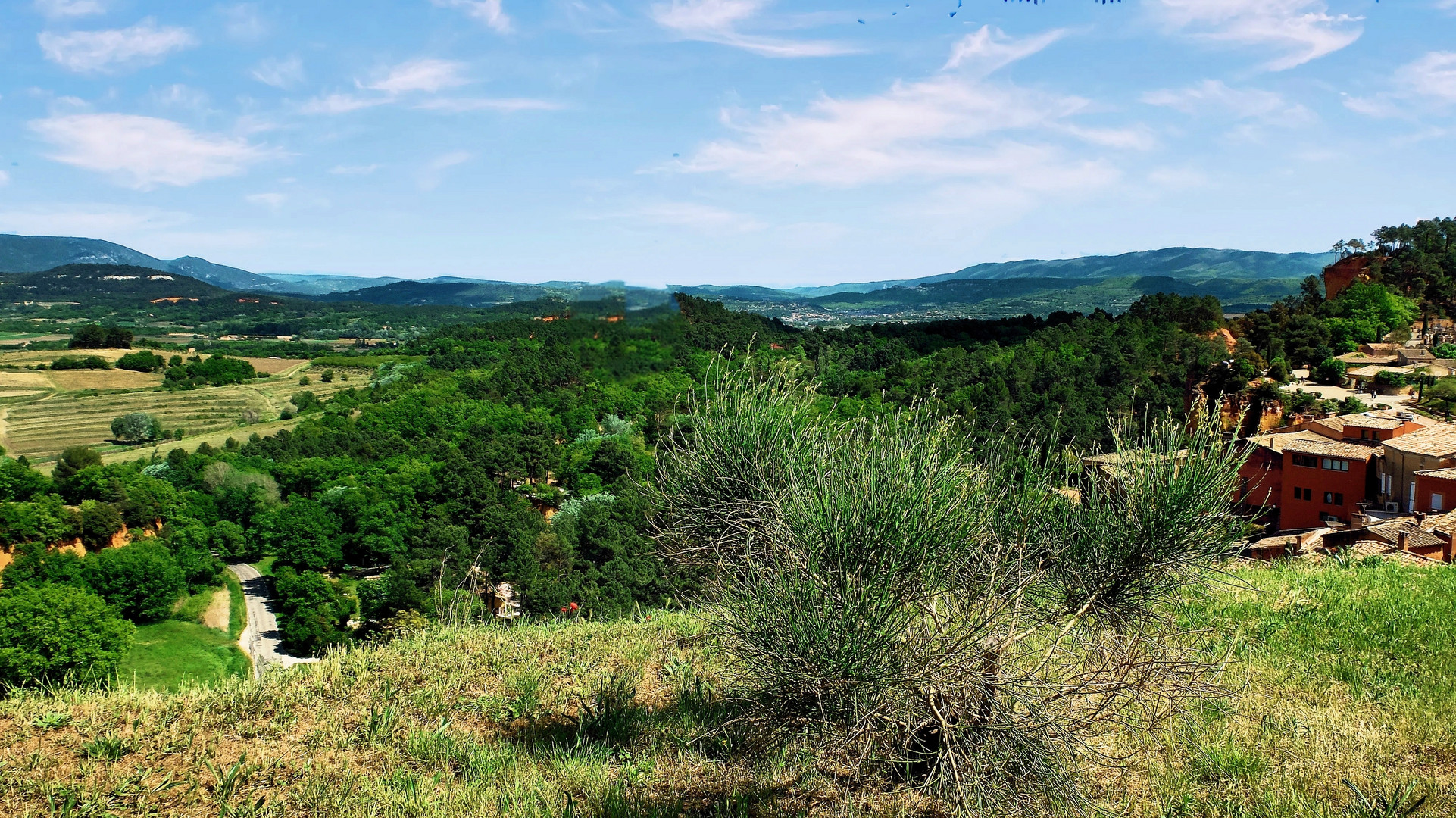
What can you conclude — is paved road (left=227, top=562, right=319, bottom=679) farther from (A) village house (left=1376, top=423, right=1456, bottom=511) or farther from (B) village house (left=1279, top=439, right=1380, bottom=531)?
(A) village house (left=1376, top=423, right=1456, bottom=511)

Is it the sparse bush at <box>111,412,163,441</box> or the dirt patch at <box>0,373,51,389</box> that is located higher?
the dirt patch at <box>0,373,51,389</box>

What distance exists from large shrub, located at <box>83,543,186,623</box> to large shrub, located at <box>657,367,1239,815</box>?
35.5m

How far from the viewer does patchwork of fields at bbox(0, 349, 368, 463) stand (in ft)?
192

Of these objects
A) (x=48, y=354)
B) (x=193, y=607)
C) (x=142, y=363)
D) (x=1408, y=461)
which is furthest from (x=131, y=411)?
(x=1408, y=461)

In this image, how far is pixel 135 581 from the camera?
31.7 m

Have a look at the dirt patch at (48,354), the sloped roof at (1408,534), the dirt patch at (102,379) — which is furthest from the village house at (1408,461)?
the dirt patch at (48,354)

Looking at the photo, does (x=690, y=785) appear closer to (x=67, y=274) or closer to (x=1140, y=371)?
(x=1140, y=371)

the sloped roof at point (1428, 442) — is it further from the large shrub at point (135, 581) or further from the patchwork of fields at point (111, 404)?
the patchwork of fields at point (111, 404)

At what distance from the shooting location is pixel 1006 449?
18.9 ft

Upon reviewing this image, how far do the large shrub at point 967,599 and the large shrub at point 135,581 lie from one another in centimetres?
3549

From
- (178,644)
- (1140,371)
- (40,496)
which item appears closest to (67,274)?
(40,496)

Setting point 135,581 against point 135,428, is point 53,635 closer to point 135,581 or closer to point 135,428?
point 135,581

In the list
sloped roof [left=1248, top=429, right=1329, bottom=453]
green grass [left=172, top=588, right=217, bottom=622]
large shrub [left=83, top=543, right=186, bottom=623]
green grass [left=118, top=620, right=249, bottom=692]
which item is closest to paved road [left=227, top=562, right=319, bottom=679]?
green grass [left=118, top=620, right=249, bottom=692]

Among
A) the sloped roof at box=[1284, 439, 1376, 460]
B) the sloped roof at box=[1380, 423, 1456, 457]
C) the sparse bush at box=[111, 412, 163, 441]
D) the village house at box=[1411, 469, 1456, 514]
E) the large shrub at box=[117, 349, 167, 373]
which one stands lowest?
the sparse bush at box=[111, 412, 163, 441]
